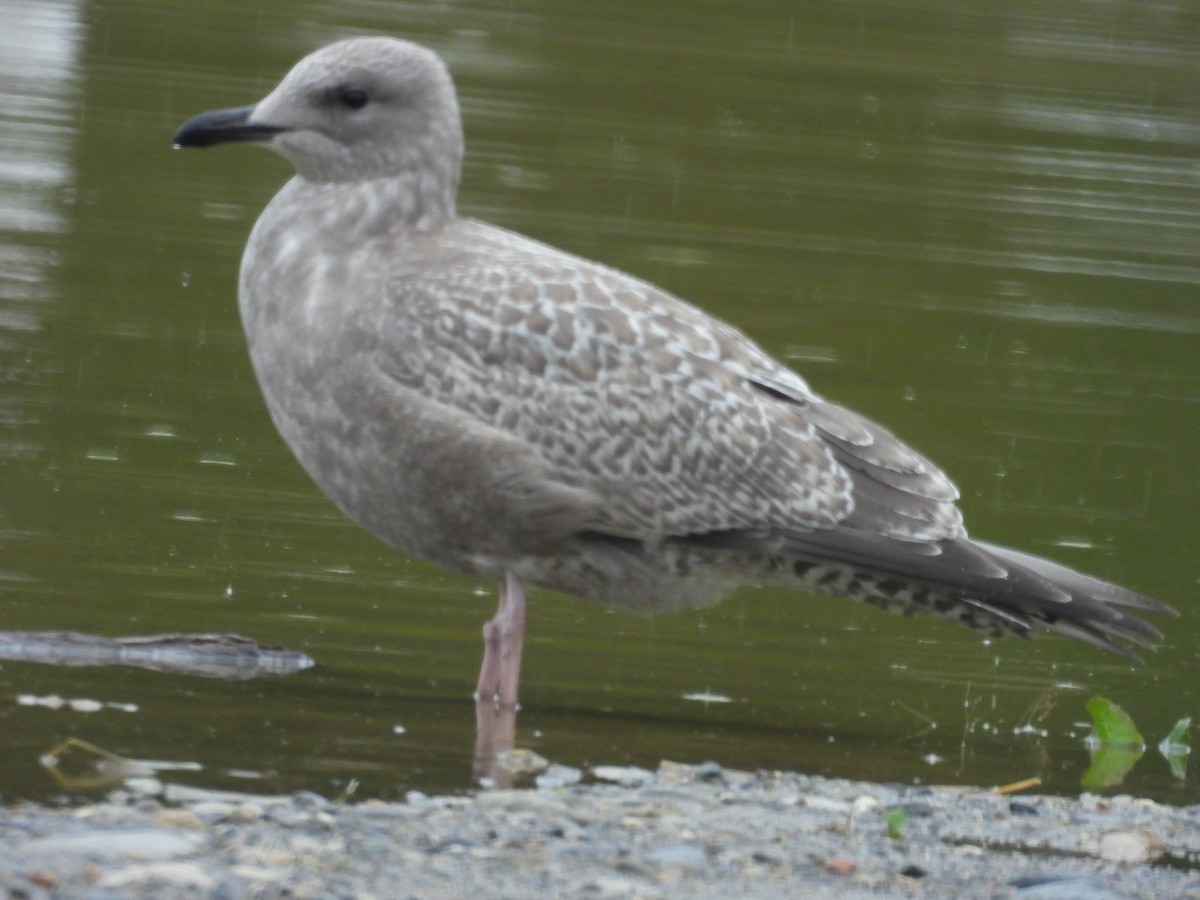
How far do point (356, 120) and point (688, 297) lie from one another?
505 cm

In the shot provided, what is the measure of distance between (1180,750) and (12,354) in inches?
209

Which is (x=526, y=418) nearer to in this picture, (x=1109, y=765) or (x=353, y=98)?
(x=353, y=98)

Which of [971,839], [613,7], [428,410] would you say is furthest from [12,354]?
[613,7]

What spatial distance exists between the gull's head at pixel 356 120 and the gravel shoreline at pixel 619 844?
197 centimetres

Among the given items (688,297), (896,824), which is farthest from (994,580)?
(688,297)

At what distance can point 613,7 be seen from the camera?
22.0 meters

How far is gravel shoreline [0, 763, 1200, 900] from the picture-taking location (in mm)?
5703

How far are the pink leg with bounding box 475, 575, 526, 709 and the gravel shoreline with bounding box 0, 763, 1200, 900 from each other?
1.94ft

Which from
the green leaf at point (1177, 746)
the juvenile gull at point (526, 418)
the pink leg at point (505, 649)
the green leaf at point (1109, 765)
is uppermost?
the juvenile gull at point (526, 418)

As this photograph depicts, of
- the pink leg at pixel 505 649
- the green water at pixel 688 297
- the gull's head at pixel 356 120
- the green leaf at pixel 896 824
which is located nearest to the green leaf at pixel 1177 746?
the green water at pixel 688 297

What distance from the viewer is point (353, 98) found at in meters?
7.95

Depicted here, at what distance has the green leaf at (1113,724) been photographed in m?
8.04

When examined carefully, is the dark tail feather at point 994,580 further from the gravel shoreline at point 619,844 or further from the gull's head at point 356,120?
the gull's head at point 356,120

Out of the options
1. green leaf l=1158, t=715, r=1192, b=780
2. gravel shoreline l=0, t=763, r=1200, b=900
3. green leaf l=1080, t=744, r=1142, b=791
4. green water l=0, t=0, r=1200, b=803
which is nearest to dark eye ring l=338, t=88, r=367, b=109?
green water l=0, t=0, r=1200, b=803
